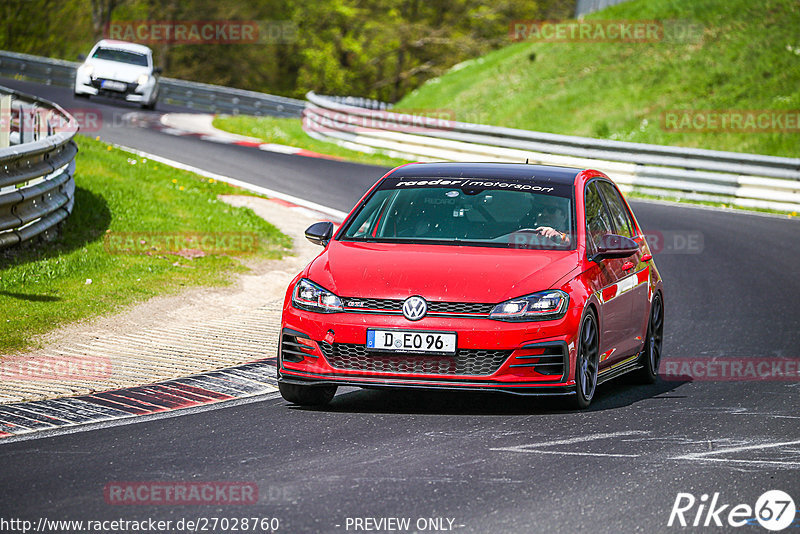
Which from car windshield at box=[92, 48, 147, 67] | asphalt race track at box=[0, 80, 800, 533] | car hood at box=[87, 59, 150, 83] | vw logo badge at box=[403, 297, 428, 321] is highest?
vw logo badge at box=[403, 297, 428, 321]

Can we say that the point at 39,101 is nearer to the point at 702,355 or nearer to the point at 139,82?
the point at 702,355

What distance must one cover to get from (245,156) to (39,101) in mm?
6990

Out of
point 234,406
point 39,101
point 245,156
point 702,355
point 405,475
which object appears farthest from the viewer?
point 245,156

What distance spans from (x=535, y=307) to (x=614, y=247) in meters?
1.03

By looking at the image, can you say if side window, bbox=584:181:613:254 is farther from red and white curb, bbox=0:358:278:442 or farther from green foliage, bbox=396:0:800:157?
green foliage, bbox=396:0:800:157

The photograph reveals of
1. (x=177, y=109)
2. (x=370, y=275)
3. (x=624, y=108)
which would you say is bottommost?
(x=177, y=109)

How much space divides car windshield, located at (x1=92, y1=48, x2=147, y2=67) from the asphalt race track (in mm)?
27448

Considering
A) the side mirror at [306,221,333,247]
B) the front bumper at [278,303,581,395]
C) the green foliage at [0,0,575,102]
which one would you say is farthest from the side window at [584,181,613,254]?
the green foliage at [0,0,575,102]

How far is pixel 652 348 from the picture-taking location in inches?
388

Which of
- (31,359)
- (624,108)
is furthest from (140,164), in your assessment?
(624,108)

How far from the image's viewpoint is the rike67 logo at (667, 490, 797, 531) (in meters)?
5.74

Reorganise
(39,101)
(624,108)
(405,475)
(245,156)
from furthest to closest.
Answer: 1. (624,108)
2. (245,156)
3. (39,101)
4. (405,475)

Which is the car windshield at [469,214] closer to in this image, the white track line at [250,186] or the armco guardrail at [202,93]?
the white track line at [250,186]

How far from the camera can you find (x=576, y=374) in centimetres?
801
